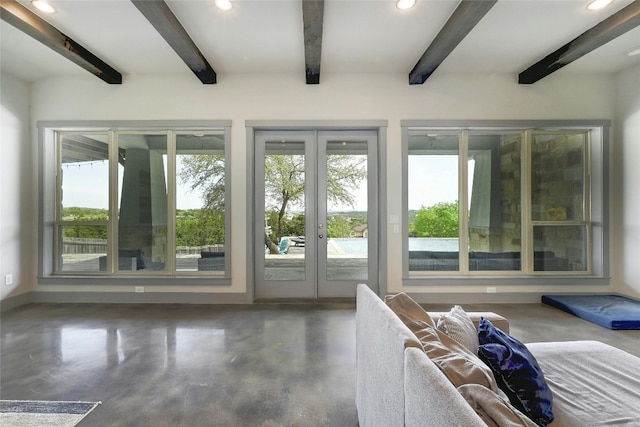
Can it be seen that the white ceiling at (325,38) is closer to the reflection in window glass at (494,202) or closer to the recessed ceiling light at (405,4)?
the recessed ceiling light at (405,4)

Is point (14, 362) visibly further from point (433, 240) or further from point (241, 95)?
point (433, 240)

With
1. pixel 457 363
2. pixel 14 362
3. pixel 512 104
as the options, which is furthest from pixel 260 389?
pixel 512 104

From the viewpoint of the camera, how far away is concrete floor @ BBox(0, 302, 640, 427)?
1.90m

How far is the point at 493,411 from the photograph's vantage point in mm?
792

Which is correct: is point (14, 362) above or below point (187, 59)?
below

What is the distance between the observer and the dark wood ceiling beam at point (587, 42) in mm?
2793

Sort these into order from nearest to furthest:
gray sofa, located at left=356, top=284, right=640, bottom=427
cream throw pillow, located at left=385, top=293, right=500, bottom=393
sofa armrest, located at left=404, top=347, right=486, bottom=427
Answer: sofa armrest, located at left=404, top=347, right=486, bottom=427
gray sofa, located at left=356, top=284, right=640, bottom=427
cream throw pillow, located at left=385, top=293, right=500, bottom=393

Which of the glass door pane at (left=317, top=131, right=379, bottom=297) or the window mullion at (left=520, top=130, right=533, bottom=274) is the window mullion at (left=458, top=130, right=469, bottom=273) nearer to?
the window mullion at (left=520, top=130, right=533, bottom=274)

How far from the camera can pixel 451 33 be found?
2.94 metres

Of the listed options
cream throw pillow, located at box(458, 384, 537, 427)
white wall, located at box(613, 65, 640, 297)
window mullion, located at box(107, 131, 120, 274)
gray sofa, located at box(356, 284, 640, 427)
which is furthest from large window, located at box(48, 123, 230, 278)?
white wall, located at box(613, 65, 640, 297)

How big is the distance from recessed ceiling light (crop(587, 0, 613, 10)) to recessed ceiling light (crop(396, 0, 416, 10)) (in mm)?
1678

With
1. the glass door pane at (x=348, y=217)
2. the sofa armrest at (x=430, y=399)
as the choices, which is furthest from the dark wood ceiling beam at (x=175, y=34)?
the sofa armrest at (x=430, y=399)

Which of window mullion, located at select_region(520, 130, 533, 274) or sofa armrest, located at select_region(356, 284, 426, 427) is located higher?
window mullion, located at select_region(520, 130, 533, 274)

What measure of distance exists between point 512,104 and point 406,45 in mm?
1869
